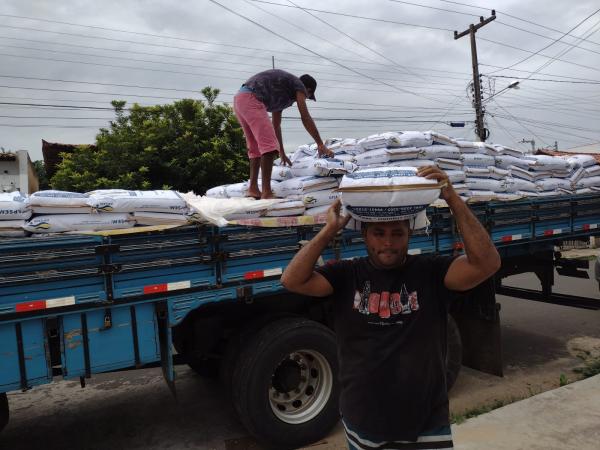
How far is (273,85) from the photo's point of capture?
14.7 feet

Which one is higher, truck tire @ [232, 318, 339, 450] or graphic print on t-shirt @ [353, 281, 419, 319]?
graphic print on t-shirt @ [353, 281, 419, 319]

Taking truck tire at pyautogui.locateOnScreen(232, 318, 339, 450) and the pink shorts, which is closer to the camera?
truck tire at pyautogui.locateOnScreen(232, 318, 339, 450)

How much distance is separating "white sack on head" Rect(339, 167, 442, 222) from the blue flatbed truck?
177 cm

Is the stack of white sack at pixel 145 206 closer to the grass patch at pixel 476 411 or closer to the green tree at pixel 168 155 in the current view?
the grass patch at pixel 476 411

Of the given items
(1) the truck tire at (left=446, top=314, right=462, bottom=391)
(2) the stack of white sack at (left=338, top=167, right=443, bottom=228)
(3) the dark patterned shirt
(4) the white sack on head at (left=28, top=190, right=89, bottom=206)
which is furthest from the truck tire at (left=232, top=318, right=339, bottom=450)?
(3) the dark patterned shirt

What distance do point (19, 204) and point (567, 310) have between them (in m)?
7.70

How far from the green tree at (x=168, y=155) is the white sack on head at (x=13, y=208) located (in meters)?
9.27

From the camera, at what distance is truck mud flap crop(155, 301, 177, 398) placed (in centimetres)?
325

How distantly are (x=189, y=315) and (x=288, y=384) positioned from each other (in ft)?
2.89

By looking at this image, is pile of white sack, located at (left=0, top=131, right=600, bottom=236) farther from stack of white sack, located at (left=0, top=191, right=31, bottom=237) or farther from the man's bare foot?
the man's bare foot

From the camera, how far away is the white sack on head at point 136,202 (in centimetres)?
315

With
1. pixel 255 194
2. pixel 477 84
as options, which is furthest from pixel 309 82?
pixel 477 84

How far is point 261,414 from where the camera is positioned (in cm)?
346

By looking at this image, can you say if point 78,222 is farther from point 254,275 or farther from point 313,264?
point 313,264
